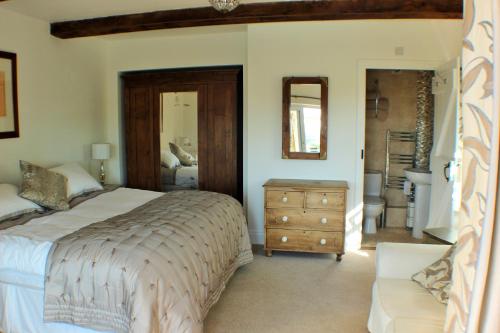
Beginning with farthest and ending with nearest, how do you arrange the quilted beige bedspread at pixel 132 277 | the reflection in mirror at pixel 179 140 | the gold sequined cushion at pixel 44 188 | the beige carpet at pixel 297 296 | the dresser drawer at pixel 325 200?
the reflection in mirror at pixel 179 140
the dresser drawer at pixel 325 200
the gold sequined cushion at pixel 44 188
the beige carpet at pixel 297 296
the quilted beige bedspread at pixel 132 277

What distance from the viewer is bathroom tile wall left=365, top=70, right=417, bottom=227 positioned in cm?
546

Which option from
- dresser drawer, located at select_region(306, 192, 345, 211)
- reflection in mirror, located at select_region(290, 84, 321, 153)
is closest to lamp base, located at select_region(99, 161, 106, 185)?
reflection in mirror, located at select_region(290, 84, 321, 153)

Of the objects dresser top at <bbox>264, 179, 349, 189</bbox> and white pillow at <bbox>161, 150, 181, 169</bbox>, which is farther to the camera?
white pillow at <bbox>161, 150, 181, 169</bbox>

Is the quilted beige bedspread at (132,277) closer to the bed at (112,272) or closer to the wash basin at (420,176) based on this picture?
the bed at (112,272)

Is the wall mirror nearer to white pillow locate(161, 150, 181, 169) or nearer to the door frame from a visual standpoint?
the door frame

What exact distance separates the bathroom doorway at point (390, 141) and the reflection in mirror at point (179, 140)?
243 centimetres

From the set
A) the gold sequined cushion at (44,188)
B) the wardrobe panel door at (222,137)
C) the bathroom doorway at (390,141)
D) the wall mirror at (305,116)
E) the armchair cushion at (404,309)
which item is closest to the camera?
the armchair cushion at (404,309)

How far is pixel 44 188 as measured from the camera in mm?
3383

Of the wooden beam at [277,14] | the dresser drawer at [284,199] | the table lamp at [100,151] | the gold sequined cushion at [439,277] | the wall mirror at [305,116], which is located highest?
the wooden beam at [277,14]

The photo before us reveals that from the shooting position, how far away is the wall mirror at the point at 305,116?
14.3ft

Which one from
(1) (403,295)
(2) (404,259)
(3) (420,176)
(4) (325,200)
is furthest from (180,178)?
(1) (403,295)

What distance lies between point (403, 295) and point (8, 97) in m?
3.89

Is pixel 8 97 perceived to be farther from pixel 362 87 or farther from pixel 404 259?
pixel 404 259

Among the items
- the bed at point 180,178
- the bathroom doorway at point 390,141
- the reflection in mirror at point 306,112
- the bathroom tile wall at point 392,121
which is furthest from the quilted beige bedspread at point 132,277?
the bathroom tile wall at point 392,121
